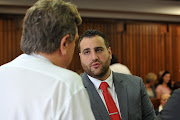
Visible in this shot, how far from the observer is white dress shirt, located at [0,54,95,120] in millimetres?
1085

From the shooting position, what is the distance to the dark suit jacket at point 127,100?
80.5 inches

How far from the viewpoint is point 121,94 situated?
2.16 meters

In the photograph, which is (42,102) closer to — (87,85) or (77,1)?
(87,85)

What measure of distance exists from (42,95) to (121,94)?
1.17 m

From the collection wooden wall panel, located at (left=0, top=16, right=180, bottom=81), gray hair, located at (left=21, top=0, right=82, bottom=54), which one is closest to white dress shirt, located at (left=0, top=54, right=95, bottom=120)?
gray hair, located at (left=21, top=0, right=82, bottom=54)

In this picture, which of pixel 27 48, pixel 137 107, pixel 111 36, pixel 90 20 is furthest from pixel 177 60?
pixel 27 48

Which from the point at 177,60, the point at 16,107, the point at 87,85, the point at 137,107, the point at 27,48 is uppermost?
the point at 27,48

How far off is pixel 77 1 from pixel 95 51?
5.07 meters

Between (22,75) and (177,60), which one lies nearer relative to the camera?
(22,75)

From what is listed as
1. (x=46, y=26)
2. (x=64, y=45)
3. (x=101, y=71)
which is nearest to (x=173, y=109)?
(x=64, y=45)

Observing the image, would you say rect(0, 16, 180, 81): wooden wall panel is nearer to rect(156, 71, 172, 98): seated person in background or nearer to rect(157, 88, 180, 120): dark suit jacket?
rect(156, 71, 172, 98): seated person in background

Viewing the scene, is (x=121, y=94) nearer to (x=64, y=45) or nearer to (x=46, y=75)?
(x=64, y=45)

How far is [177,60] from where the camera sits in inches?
358

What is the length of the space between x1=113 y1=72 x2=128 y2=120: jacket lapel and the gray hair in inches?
39.9
